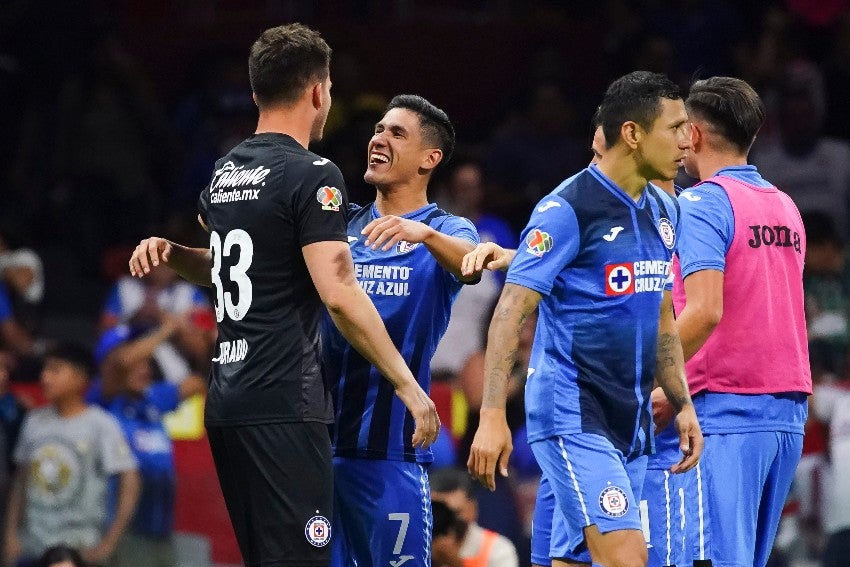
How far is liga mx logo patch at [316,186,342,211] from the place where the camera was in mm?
5516

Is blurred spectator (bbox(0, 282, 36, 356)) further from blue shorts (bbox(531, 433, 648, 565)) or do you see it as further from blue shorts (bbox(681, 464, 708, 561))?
blue shorts (bbox(531, 433, 648, 565))

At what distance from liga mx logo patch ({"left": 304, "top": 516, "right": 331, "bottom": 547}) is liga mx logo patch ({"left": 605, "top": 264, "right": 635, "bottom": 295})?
1.45 metres

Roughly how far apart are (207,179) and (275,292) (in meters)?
9.08

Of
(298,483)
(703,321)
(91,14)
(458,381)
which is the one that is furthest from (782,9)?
(298,483)

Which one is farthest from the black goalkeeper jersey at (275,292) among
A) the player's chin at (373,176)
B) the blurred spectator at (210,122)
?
the blurred spectator at (210,122)

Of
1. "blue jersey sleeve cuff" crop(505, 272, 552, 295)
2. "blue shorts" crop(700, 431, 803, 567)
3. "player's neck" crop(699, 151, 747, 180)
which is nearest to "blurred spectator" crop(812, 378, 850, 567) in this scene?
"blue shorts" crop(700, 431, 803, 567)

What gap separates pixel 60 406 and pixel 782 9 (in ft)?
28.9

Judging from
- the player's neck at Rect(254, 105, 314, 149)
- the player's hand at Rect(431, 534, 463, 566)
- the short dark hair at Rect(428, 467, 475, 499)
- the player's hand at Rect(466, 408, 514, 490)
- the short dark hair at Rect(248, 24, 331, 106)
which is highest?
the short dark hair at Rect(248, 24, 331, 106)

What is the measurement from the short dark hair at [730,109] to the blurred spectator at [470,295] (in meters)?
5.38

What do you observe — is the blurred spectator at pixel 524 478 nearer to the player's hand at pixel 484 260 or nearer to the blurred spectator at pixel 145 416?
the blurred spectator at pixel 145 416

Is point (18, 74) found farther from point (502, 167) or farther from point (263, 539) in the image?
point (263, 539)

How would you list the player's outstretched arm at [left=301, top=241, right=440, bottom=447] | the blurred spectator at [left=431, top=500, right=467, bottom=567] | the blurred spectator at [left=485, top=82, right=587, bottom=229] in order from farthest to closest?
the blurred spectator at [left=485, top=82, right=587, bottom=229], the blurred spectator at [left=431, top=500, right=467, bottom=567], the player's outstretched arm at [left=301, top=241, right=440, bottom=447]

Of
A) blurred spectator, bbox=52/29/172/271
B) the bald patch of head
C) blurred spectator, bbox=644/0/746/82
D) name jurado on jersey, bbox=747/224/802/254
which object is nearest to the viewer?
the bald patch of head

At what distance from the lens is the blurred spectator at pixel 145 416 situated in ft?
33.8
